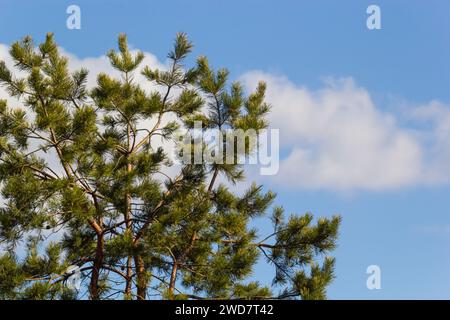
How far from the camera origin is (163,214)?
486 cm

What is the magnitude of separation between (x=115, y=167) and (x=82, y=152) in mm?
246

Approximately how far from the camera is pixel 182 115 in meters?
5.36

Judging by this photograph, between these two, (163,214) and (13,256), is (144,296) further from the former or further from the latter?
(13,256)

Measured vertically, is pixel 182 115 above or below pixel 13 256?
above
